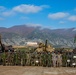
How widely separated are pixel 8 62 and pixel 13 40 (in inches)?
6109

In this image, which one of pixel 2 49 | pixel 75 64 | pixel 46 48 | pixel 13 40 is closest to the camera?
pixel 75 64

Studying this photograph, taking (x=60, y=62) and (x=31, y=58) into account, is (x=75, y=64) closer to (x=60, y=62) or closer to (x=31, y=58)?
(x=60, y=62)

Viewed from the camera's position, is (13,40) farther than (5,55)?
Yes

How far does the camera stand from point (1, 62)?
31891mm

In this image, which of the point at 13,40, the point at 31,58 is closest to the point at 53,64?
the point at 31,58

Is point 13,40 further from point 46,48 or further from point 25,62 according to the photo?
point 25,62

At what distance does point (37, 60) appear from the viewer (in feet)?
103

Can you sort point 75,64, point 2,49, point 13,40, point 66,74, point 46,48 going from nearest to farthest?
point 66,74 → point 75,64 → point 2,49 → point 46,48 → point 13,40

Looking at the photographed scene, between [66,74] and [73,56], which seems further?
[73,56]

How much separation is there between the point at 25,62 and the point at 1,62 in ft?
10.2

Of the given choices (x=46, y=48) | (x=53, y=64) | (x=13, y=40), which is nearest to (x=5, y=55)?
(x=53, y=64)

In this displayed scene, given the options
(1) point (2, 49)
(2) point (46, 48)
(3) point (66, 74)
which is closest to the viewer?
(3) point (66, 74)

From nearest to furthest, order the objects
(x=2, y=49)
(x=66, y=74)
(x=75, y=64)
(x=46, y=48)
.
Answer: (x=66, y=74) < (x=75, y=64) < (x=2, y=49) < (x=46, y=48)

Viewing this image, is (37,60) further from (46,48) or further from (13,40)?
(13,40)
